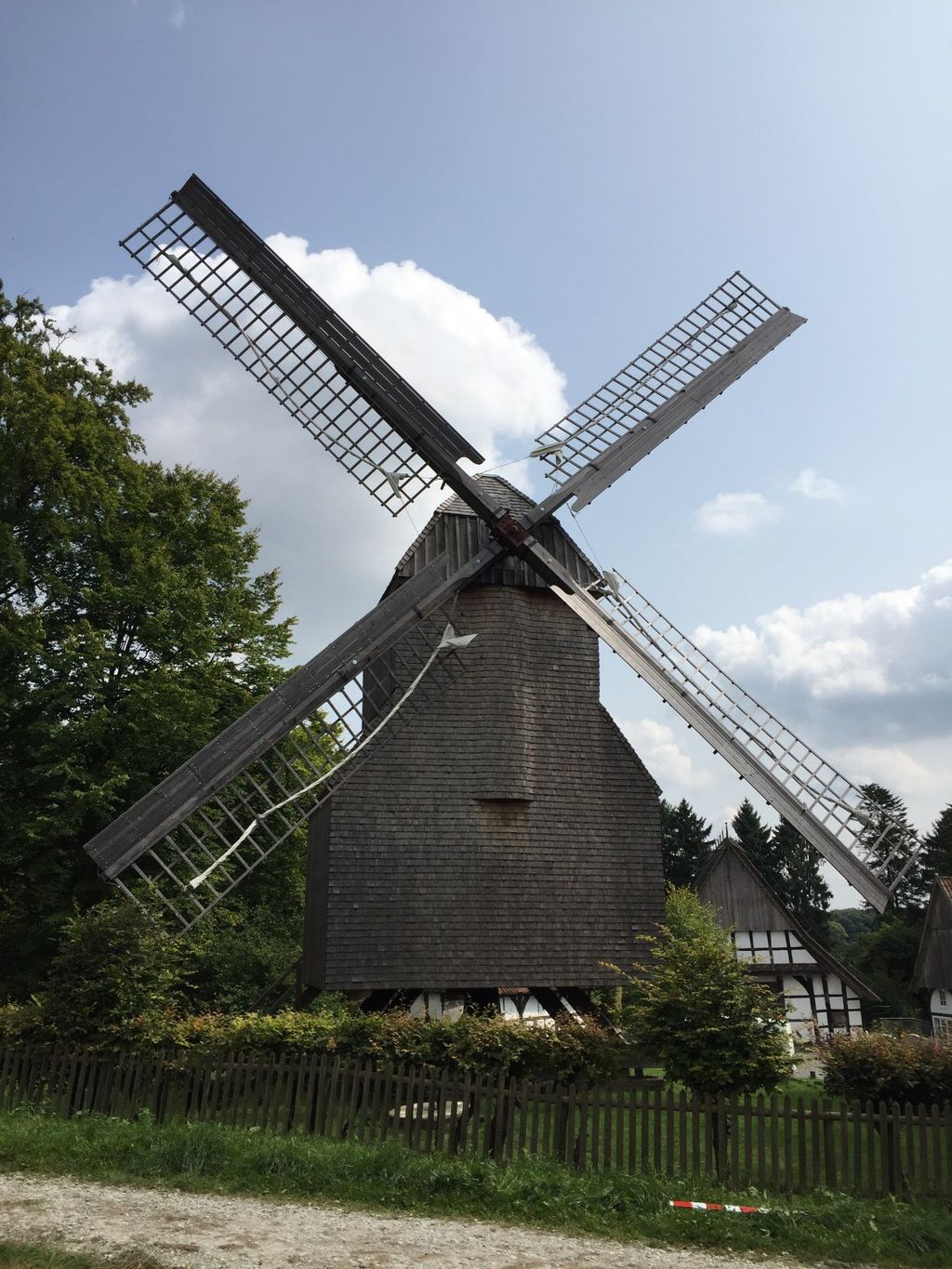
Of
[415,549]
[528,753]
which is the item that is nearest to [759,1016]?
[528,753]

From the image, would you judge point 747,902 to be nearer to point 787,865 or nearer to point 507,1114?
point 507,1114

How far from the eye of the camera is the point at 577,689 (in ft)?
50.1

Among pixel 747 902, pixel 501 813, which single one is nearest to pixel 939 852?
pixel 747 902

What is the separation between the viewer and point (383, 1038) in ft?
34.6

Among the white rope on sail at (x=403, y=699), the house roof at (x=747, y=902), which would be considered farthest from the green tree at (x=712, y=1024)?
the house roof at (x=747, y=902)

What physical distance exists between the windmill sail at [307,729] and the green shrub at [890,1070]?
293 inches

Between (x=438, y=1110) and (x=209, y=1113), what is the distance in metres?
2.72

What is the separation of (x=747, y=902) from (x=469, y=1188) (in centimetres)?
1695

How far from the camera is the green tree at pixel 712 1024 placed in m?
9.81

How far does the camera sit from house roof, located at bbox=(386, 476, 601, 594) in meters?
15.3

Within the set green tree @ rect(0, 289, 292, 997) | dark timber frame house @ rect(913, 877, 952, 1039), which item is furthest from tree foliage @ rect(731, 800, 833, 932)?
green tree @ rect(0, 289, 292, 997)

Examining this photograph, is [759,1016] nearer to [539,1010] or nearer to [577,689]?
[539,1010]

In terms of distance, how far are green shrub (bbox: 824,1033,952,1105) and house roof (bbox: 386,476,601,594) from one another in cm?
833

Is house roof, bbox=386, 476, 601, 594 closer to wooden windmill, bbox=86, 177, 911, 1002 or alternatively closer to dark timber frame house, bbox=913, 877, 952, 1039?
wooden windmill, bbox=86, 177, 911, 1002
